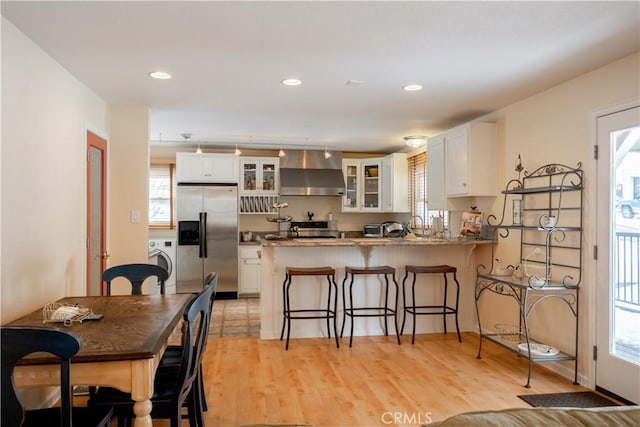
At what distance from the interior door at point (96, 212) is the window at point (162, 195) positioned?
297 centimetres

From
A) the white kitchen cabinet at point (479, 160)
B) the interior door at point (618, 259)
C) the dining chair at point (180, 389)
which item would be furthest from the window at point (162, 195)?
the interior door at point (618, 259)

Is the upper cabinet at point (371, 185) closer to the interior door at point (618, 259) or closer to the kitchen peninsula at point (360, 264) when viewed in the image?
the kitchen peninsula at point (360, 264)

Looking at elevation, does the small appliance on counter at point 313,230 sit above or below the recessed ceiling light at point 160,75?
below

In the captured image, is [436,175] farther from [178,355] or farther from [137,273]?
[178,355]

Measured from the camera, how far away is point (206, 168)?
671 centimetres

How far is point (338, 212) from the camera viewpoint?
25.0ft

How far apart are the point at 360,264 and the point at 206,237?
9.68 feet

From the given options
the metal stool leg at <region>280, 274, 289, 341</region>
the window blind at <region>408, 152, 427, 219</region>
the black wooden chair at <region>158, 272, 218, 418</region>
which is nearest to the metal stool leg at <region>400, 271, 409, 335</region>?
the metal stool leg at <region>280, 274, 289, 341</region>

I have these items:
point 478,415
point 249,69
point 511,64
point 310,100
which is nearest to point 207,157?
point 310,100

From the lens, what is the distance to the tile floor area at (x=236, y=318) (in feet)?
15.4

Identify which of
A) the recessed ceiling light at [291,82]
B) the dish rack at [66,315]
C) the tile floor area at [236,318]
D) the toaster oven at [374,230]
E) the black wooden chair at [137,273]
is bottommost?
the tile floor area at [236,318]

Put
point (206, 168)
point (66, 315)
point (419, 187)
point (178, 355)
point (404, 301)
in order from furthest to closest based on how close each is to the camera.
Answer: point (206, 168), point (419, 187), point (404, 301), point (178, 355), point (66, 315)

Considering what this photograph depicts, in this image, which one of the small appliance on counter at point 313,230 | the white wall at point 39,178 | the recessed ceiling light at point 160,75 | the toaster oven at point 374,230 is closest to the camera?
the white wall at point 39,178

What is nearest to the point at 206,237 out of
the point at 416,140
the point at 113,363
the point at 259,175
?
the point at 259,175
